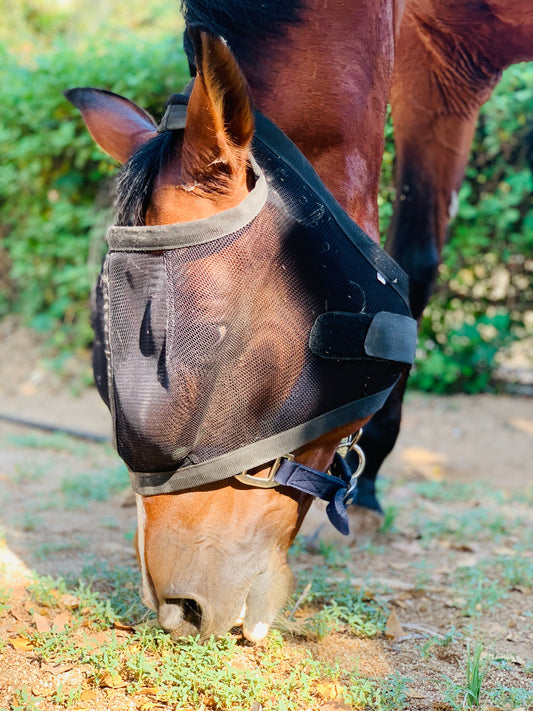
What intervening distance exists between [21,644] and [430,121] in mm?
2451

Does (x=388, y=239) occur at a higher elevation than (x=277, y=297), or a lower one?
lower

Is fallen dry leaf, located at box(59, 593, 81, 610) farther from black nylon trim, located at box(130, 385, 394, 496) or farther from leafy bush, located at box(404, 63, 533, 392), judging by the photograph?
leafy bush, located at box(404, 63, 533, 392)

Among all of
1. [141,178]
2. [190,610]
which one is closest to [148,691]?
[190,610]

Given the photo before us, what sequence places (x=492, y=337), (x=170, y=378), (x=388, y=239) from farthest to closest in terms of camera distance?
(x=492, y=337)
(x=388, y=239)
(x=170, y=378)

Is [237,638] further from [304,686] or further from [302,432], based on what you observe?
[302,432]

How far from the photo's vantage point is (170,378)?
1.58 metres

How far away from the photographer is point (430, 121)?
300 cm

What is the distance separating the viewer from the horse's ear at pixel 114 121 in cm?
209

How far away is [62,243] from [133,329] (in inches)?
233

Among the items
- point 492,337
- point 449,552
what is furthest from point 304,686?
point 492,337

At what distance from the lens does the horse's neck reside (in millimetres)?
1901

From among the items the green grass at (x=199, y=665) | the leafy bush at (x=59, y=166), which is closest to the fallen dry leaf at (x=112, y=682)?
the green grass at (x=199, y=665)

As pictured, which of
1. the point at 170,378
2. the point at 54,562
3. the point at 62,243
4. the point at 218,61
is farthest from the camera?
the point at 62,243

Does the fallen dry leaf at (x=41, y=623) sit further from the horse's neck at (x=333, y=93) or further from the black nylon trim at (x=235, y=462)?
the horse's neck at (x=333, y=93)
